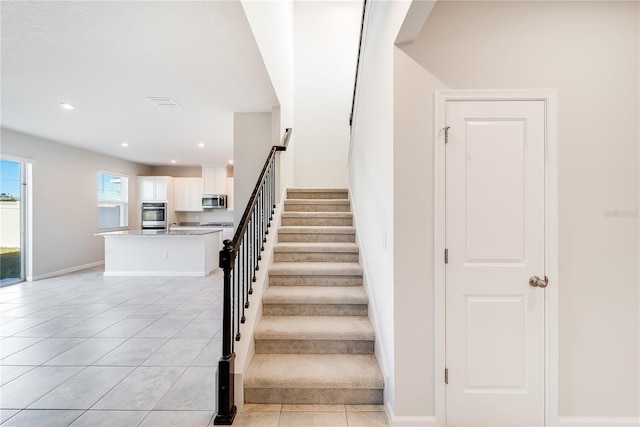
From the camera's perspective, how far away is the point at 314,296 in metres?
2.40

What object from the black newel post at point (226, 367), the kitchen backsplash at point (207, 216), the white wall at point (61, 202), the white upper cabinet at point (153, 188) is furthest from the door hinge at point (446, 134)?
the white upper cabinet at point (153, 188)

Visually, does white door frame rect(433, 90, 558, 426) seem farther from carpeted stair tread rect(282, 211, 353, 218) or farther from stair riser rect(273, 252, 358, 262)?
carpeted stair tread rect(282, 211, 353, 218)

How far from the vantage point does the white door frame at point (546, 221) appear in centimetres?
167

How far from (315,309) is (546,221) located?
5.92 feet

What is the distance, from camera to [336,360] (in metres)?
2.04

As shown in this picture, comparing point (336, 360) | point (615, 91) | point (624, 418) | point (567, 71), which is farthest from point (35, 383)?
point (615, 91)

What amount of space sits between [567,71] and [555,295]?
142 centimetres

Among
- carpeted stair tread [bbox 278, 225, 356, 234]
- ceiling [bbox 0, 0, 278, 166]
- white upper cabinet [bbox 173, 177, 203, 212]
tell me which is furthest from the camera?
white upper cabinet [bbox 173, 177, 203, 212]

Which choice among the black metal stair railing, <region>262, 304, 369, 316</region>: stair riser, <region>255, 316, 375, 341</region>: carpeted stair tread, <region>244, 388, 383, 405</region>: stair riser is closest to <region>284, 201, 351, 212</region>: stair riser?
the black metal stair railing

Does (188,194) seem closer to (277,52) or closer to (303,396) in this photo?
(277,52)

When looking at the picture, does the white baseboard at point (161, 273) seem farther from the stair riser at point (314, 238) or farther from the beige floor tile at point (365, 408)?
the beige floor tile at point (365, 408)

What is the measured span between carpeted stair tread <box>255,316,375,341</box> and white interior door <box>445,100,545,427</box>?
681mm

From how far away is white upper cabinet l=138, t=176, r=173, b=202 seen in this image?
26.3 feet

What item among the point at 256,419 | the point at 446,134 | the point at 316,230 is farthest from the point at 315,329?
the point at 446,134
